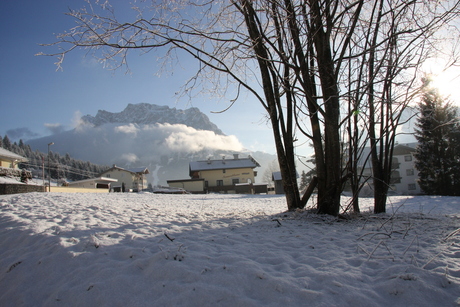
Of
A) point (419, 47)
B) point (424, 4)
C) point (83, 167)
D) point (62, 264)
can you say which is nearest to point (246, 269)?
point (62, 264)

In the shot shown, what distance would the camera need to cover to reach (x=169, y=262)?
290cm

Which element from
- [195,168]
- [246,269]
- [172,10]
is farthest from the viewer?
[195,168]

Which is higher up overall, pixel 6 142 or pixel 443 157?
pixel 6 142

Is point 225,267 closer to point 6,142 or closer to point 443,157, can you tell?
point 443,157

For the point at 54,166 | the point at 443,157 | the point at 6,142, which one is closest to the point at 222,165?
the point at 443,157

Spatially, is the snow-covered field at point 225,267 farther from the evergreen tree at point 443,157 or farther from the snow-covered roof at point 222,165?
the snow-covered roof at point 222,165

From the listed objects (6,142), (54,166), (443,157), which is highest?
(6,142)

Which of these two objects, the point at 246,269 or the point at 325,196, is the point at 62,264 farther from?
the point at 325,196

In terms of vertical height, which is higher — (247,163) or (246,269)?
(247,163)

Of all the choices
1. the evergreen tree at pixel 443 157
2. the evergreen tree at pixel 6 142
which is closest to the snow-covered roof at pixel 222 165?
the evergreen tree at pixel 443 157

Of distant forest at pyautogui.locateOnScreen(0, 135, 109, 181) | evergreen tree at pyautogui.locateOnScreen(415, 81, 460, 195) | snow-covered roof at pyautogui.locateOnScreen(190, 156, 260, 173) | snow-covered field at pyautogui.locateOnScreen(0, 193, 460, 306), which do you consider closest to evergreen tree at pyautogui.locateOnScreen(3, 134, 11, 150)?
distant forest at pyautogui.locateOnScreen(0, 135, 109, 181)

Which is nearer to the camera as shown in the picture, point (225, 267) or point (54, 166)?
point (225, 267)

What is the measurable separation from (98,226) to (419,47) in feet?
25.7

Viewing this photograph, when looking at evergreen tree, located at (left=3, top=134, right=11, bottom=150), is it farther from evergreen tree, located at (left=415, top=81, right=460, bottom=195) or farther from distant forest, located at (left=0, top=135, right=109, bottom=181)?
evergreen tree, located at (left=415, top=81, right=460, bottom=195)
